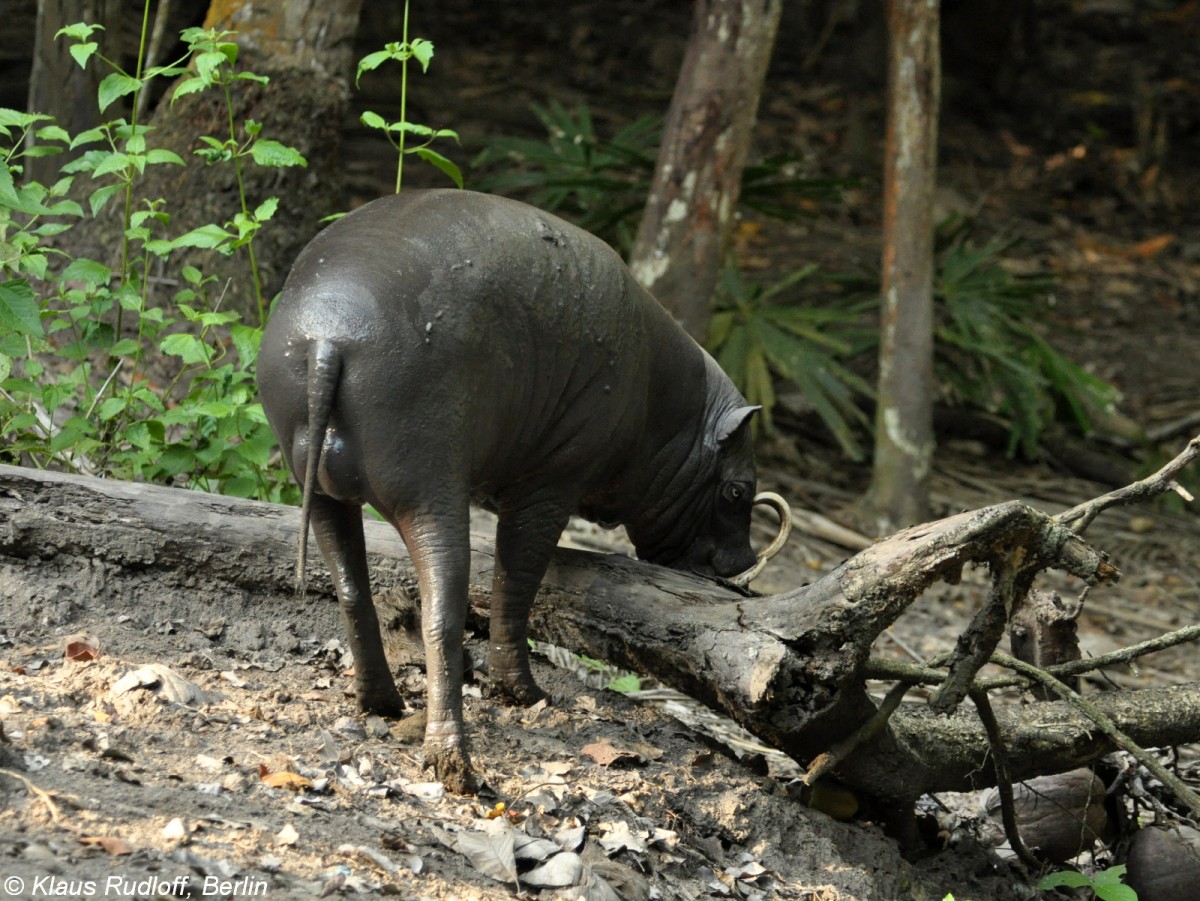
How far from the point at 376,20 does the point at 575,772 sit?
31.8 feet

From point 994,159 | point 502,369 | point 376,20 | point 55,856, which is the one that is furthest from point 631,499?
point 994,159

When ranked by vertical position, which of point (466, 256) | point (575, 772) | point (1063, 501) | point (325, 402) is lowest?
point (1063, 501)

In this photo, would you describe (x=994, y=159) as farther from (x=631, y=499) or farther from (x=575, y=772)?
(x=575, y=772)

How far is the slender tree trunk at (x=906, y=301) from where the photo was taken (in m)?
7.14

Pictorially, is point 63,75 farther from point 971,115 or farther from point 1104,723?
point 971,115

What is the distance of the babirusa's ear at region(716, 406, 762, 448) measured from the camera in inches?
174

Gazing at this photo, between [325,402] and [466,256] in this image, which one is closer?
[325,402]

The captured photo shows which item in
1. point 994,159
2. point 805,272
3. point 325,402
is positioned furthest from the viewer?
point 994,159

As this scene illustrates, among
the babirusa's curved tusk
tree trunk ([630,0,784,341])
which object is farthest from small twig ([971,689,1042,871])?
tree trunk ([630,0,784,341])

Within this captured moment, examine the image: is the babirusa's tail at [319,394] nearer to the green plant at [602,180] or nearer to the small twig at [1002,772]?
the small twig at [1002,772]

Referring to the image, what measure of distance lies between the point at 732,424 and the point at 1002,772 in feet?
4.49

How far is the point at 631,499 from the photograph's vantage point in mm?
4449

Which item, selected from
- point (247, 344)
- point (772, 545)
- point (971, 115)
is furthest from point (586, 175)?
point (971, 115)

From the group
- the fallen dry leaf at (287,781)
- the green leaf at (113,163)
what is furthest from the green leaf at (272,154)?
the fallen dry leaf at (287,781)
